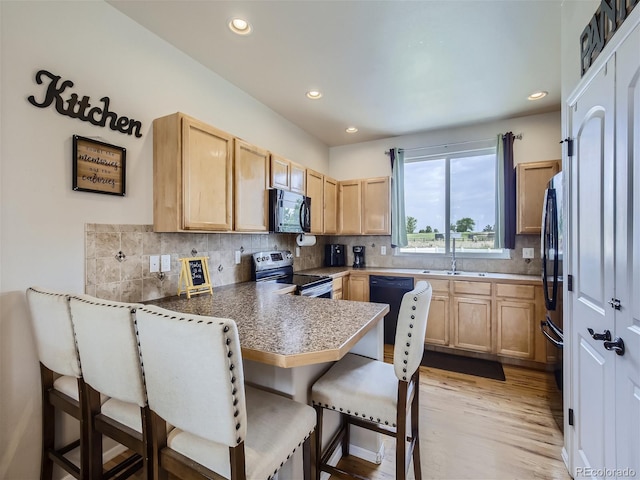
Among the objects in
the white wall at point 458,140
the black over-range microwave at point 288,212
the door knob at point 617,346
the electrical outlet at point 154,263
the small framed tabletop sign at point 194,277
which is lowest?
the door knob at point 617,346

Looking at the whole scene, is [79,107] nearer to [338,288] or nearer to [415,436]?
[415,436]

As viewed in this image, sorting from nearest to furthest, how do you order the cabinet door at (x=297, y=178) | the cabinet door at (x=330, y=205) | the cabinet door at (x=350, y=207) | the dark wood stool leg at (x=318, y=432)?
the dark wood stool leg at (x=318, y=432) → the cabinet door at (x=297, y=178) → the cabinet door at (x=330, y=205) → the cabinet door at (x=350, y=207)

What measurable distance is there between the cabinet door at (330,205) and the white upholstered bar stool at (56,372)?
2.99m

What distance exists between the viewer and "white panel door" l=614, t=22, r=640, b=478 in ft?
3.31

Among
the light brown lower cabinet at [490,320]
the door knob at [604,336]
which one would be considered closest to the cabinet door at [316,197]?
the light brown lower cabinet at [490,320]

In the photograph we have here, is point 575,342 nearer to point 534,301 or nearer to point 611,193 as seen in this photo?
point 611,193

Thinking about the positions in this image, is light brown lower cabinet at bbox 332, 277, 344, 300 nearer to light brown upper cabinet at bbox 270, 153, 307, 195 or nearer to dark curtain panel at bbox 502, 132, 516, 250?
light brown upper cabinet at bbox 270, 153, 307, 195

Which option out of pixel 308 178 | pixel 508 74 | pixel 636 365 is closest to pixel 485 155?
pixel 508 74

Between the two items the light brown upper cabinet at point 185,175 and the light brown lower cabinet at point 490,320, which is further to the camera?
the light brown lower cabinet at point 490,320

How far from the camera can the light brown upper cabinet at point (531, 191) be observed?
3123 millimetres

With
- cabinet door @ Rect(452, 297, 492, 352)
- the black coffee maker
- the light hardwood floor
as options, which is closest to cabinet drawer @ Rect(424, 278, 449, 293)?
cabinet door @ Rect(452, 297, 492, 352)

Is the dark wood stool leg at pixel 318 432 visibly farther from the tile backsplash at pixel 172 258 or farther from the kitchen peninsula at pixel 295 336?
the tile backsplash at pixel 172 258

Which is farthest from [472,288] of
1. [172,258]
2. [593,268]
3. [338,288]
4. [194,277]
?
[172,258]

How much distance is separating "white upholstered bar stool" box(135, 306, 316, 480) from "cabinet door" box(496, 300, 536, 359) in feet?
9.25
